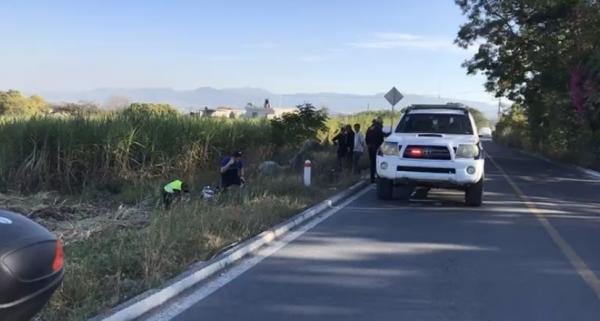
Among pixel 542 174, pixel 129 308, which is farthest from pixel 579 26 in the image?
pixel 129 308

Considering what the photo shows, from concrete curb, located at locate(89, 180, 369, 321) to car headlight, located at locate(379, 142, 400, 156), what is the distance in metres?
2.54

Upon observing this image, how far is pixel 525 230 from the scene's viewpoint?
34.1 feet

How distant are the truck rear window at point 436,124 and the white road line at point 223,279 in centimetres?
422

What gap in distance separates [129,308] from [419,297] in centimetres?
274

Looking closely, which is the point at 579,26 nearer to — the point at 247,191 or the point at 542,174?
the point at 542,174

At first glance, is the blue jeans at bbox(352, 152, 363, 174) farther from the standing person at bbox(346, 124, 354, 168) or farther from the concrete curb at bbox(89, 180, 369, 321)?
the concrete curb at bbox(89, 180, 369, 321)

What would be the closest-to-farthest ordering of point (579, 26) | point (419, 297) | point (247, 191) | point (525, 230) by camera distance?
point (419, 297) → point (525, 230) → point (247, 191) → point (579, 26)

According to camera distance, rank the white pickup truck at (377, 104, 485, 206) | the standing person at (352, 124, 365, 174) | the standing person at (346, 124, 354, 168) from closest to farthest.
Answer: the white pickup truck at (377, 104, 485, 206) → the standing person at (352, 124, 365, 174) → the standing person at (346, 124, 354, 168)

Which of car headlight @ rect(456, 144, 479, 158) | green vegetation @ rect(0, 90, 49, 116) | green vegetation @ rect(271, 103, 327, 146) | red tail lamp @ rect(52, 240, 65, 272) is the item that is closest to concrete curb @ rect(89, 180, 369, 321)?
red tail lamp @ rect(52, 240, 65, 272)

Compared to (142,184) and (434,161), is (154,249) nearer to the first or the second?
(434,161)

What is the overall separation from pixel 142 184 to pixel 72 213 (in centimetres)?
359

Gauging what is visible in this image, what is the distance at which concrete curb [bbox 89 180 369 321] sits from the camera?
5.38 meters

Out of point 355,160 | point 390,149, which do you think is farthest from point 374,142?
point 390,149

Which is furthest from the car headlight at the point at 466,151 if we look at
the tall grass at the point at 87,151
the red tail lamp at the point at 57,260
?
the red tail lamp at the point at 57,260
